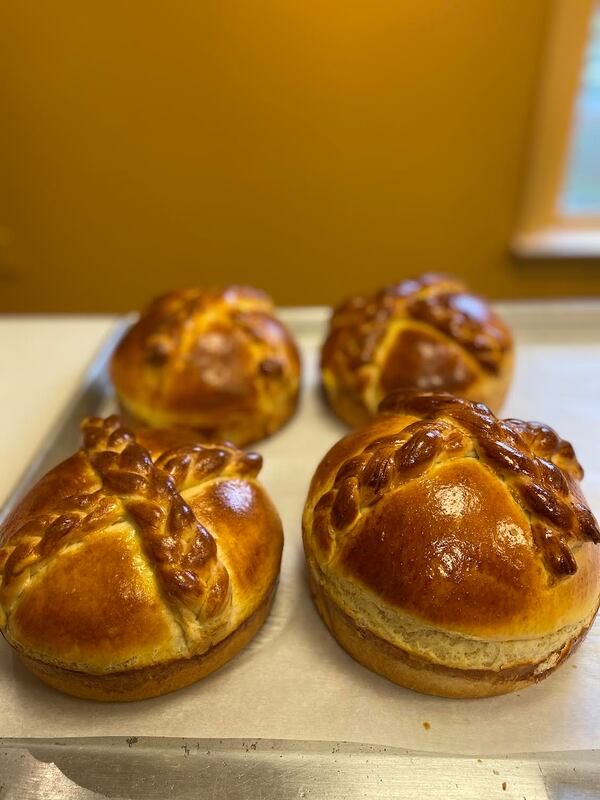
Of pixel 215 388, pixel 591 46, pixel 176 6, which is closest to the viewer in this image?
pixel 215 388

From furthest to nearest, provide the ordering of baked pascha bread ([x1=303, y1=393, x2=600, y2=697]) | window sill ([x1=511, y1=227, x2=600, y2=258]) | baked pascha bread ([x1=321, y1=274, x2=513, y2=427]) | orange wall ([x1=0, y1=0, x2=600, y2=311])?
window sill ([x1=511, y1=227, x2=600, y2=258])
orange wall ([x1=0, y1=0, x2=600, y2=311])
baked pascha bread ([x1=321, y1=274, x2=513, y2=427])
baked pascha bread ([x1=303, y1=393, x2=600, y2=697])

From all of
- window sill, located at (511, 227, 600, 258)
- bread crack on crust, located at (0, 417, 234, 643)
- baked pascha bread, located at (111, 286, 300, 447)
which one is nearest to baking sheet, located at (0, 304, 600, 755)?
bread crack on crust, located at (0, 417, 234, 643)

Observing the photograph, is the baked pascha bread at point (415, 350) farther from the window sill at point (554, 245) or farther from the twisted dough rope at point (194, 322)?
the window sill at point (554, 245)

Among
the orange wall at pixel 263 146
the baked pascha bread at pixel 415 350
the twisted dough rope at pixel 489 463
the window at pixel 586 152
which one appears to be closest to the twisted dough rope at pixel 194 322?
the baked pascha bread at pixel 415 350

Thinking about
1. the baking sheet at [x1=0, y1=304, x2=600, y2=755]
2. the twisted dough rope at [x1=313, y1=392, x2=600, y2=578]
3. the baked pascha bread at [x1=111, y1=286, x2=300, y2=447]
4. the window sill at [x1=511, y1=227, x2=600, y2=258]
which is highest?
the twisted dough rope at [x1=313, y1=392, x2=600, y2=578]

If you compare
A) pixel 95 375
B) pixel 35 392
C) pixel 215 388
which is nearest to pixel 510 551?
pixel 215 388

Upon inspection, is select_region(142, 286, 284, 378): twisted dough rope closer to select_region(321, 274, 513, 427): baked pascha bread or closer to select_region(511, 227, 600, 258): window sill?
select_region(321, 274, 513, 427): baked pascha bread

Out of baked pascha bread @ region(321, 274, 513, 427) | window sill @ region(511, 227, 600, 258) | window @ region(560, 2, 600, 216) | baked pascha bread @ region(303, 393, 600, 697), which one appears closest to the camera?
baked pascha bread @ region(303, 393, 600, 697)

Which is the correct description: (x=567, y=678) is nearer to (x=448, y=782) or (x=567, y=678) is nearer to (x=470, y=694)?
(x=470, y=694)
